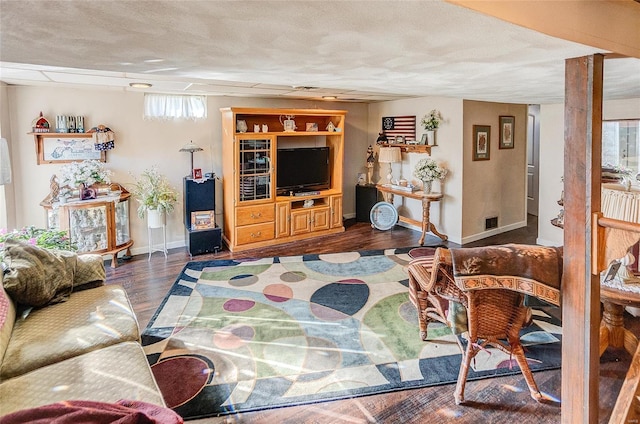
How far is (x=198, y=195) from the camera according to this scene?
571 centimetres

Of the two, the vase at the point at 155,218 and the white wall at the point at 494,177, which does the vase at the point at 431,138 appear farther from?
the vase at the point at 155,218

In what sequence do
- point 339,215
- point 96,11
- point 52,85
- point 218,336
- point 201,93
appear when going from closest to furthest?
point 96,11 → point 218,336 → point 52,85 → point 201,93 → point 339,215

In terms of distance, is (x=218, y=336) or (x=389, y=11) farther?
(x=218, y=336)

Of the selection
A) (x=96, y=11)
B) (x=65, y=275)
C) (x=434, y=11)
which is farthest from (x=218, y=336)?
(x=434, y=11)

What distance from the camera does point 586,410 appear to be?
2.02m

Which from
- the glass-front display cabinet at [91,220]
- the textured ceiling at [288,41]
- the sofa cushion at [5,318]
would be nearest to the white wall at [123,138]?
the glass-front display cabinet at [91,220]

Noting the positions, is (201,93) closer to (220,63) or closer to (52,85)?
(52,85)

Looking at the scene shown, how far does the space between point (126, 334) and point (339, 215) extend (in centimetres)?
460

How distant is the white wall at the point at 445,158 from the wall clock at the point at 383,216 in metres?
0.48

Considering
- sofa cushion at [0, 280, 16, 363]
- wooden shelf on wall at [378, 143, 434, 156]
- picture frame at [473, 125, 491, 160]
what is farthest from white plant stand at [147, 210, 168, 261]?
picture frame at [473, 125, 491, 160]

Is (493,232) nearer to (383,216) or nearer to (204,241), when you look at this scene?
(383,216)

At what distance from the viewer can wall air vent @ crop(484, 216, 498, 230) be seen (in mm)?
6469

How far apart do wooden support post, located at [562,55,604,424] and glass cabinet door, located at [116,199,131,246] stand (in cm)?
506

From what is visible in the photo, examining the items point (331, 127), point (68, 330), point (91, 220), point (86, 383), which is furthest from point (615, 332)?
point (91, 220)
